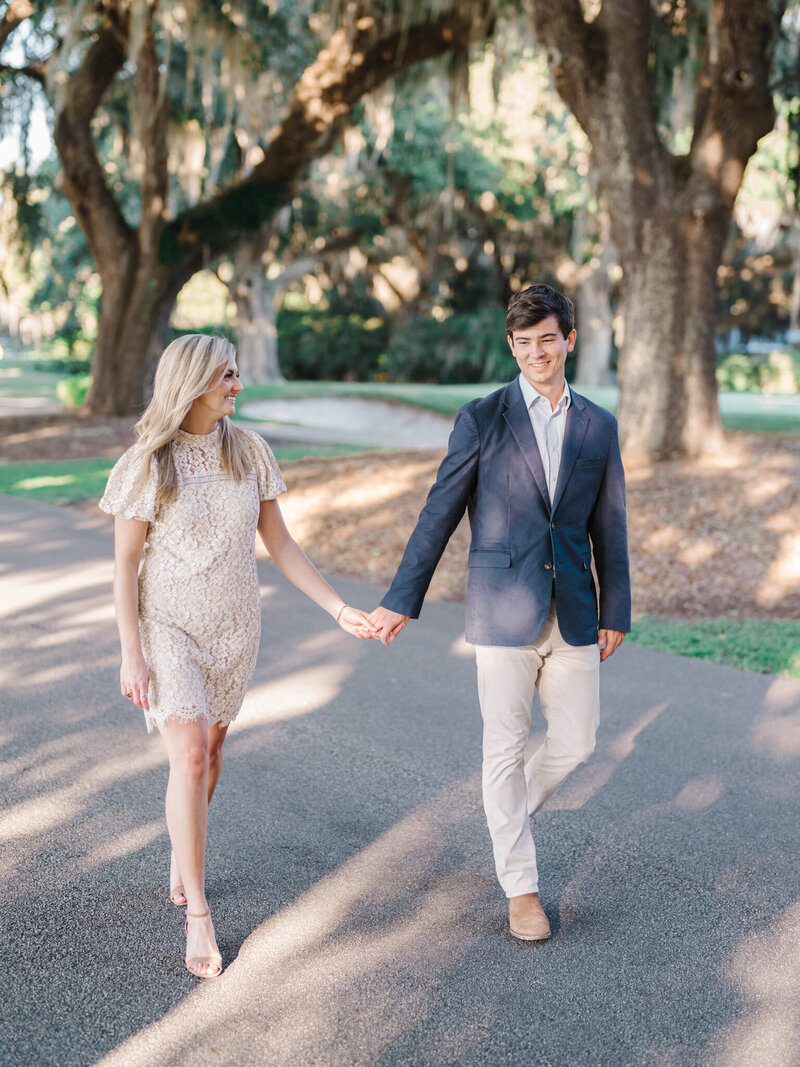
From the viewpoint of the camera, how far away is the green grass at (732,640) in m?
6.77

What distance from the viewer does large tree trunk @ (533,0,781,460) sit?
10.9 metres

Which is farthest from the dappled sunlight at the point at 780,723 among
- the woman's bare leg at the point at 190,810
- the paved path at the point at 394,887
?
the woman's bare leg at the point at 190,810

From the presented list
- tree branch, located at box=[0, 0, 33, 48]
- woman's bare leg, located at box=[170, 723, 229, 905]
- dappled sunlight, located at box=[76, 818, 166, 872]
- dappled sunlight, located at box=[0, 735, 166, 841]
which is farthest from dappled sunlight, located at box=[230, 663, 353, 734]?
tree branch, located at box=[0, 0, 33, 48]

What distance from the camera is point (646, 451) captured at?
1111 cm

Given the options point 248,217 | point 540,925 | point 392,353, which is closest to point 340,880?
point 540,925

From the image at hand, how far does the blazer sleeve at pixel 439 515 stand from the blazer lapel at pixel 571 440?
285 mm

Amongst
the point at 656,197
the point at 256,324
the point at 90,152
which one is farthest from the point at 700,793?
the point at 256,324

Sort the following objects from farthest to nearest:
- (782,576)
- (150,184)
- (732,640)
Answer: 1. (150,184)
2. (782,576)
3. (732,640)

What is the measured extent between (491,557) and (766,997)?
5.10 feet

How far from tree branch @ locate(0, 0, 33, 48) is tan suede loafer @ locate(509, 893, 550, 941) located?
56.5 feet

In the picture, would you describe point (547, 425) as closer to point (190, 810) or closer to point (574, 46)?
point (190, 810)

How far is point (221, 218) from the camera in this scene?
19.8 m

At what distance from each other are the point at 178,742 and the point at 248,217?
17990 mm

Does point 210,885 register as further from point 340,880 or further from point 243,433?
point 243,433
